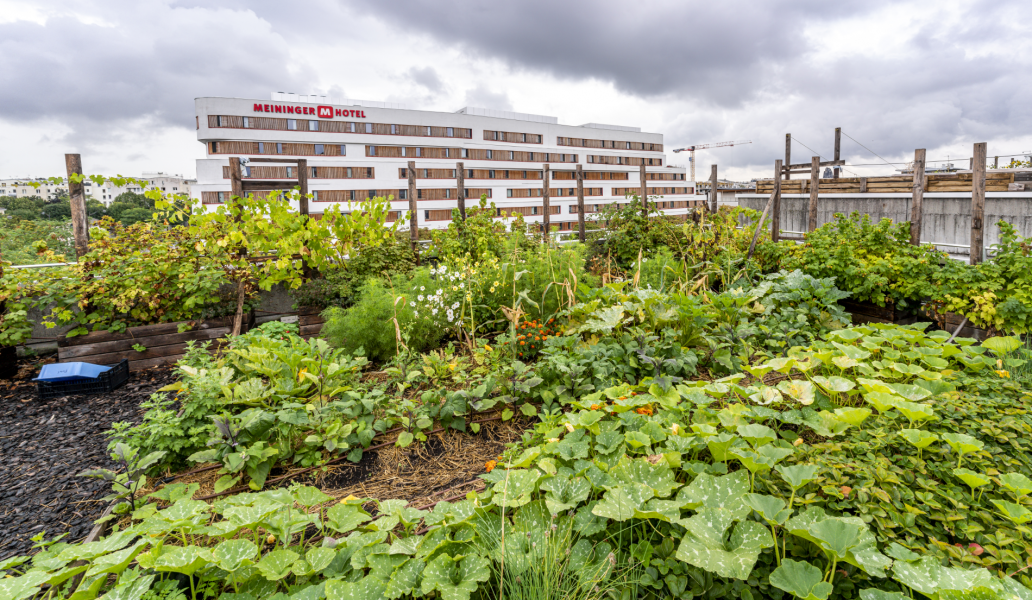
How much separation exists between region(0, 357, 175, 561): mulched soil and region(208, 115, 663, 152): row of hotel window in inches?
1323

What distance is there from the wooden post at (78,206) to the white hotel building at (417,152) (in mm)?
21835

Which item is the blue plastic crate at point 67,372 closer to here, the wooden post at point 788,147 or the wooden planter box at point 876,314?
the wooden planter box at point 876,314

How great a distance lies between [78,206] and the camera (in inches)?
215

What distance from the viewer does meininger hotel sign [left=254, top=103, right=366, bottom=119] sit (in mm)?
33219

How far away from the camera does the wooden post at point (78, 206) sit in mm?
5327

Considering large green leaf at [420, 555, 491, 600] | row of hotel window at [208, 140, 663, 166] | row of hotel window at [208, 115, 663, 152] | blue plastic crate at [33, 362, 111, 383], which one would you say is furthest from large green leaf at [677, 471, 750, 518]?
row of hotel window at [208, 115, 663, 152]

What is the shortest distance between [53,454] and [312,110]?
3708 cm

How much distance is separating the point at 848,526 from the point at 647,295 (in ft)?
8.66

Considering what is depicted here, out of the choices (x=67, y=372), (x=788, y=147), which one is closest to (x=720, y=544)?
(x=67, y=372)

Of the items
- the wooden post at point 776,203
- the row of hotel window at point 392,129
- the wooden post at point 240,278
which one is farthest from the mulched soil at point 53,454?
the row of hotel window at point 392,129

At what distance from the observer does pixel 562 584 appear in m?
1.40

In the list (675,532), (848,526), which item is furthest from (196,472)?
(848,526)

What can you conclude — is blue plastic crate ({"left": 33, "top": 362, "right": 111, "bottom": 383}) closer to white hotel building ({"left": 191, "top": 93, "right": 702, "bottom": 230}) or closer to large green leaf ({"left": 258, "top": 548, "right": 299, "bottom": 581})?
large green leaf ({"left": 258, "top": 548, "right": 299, "bottom": 581})

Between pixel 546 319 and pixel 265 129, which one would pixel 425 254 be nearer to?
pixel 546 319
